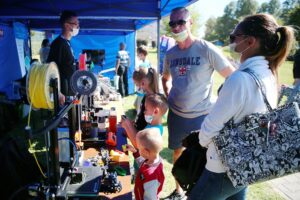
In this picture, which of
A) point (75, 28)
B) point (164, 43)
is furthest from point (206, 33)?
point (75, 28)

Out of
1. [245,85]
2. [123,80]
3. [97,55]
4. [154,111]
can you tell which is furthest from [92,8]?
[97,55]

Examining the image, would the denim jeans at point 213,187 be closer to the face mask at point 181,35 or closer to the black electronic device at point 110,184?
the black electronic device at point 110,184

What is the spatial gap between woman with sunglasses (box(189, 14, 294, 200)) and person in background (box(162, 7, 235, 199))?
1099 millimetres

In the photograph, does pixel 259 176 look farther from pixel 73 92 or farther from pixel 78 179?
pixel 73 92

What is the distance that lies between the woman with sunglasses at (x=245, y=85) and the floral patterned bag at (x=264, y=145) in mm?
57

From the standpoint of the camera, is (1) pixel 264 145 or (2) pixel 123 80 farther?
(2) pixel 123 80

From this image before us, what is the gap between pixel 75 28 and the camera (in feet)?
12.8

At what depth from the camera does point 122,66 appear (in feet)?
33.1

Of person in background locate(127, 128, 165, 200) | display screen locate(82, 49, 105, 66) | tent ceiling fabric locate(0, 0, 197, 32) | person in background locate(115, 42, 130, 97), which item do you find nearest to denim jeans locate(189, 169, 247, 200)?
person in background locate(127, 128, 165, 200)

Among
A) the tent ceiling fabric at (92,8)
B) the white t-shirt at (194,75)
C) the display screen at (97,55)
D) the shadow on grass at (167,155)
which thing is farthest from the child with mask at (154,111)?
the display screen at (97,55)

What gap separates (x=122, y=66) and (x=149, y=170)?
8.35 meters

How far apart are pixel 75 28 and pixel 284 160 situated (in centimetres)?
333

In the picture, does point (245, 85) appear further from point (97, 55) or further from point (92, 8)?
point (97, 55)

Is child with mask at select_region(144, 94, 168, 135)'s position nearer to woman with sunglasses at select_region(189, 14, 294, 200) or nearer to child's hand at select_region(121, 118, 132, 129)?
child's hand at select_region(121, 118, 132, 129)
